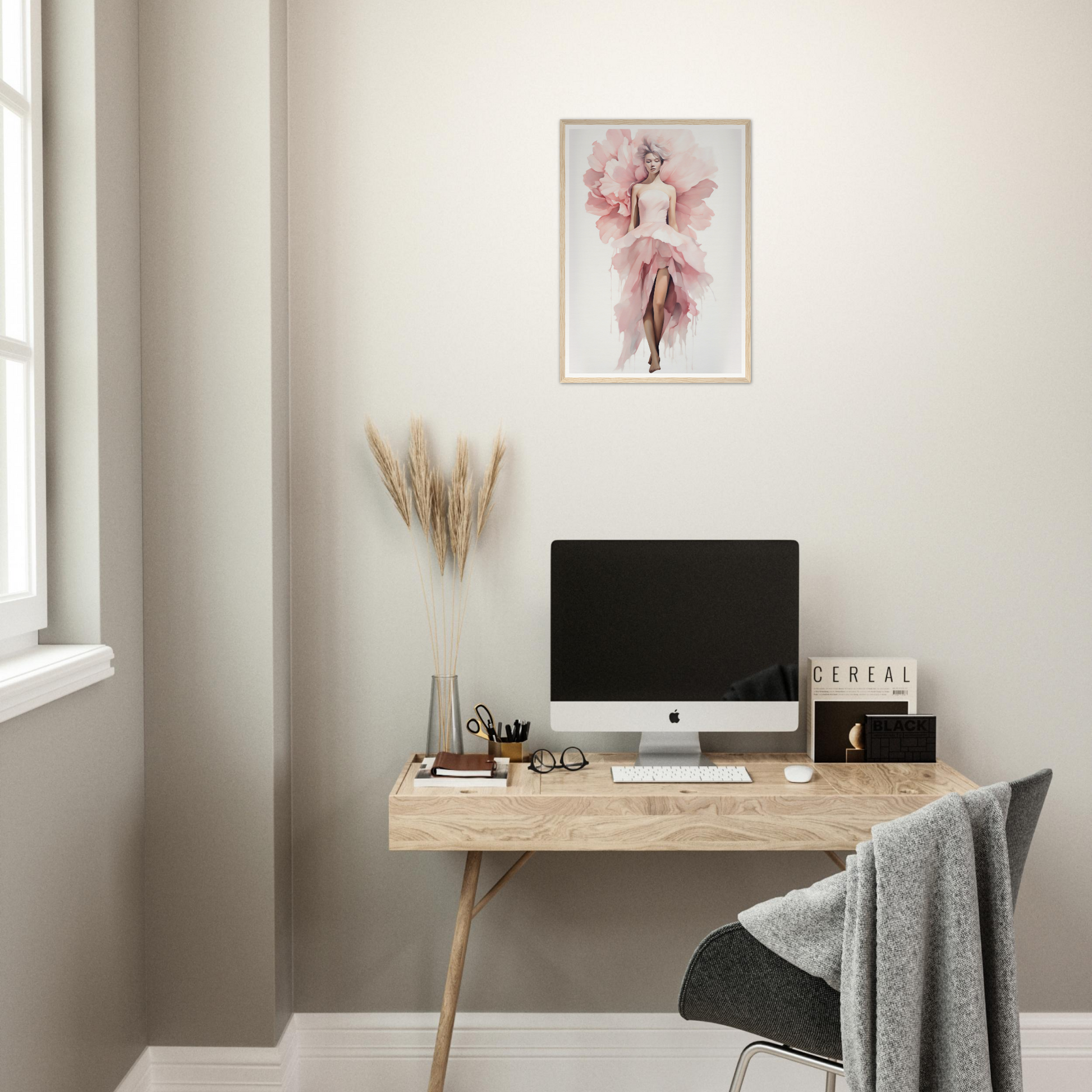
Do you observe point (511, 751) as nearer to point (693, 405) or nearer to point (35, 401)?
point (693, 405)

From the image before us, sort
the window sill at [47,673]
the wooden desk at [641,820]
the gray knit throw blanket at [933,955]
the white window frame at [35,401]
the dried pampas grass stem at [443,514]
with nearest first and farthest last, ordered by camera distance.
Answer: the gray knit throw blanket at [933,955]
the window sill at [47,673]
the white window frame at [35,401]
the wooden desk at [641,820]
the dried pampas grass stem at [443,514]

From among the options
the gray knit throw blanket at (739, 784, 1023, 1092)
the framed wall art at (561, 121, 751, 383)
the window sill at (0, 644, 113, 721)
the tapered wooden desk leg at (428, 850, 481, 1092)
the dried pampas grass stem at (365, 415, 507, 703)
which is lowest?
the tapered wooden desk leg at (428, 850, 481, 1092)

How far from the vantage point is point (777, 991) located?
1502 mm

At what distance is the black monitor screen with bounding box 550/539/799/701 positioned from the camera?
79.8 inches

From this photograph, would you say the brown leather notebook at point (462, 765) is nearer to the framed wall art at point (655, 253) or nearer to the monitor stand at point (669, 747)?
the monitor stand at point (669, 747)

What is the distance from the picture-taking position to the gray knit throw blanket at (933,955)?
131 centimetres

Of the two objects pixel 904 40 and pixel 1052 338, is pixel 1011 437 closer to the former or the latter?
pixel 1052 338

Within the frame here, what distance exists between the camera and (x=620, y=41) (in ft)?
7.14

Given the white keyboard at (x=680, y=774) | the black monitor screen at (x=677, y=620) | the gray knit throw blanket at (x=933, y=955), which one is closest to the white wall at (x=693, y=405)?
the black monitor screen at (x=677, y=620)

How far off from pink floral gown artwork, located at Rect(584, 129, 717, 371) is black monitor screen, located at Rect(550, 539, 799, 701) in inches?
19.9

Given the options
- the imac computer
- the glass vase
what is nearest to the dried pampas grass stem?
the glass vase

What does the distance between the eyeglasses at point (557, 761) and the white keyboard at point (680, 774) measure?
95mm

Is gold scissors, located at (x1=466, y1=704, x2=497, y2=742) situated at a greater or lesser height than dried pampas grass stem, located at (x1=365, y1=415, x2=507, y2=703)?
lesser

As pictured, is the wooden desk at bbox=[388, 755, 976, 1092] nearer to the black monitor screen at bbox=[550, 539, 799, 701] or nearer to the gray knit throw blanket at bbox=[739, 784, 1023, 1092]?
the black monitor screen at bbox=[550, 539, 799, 701]
